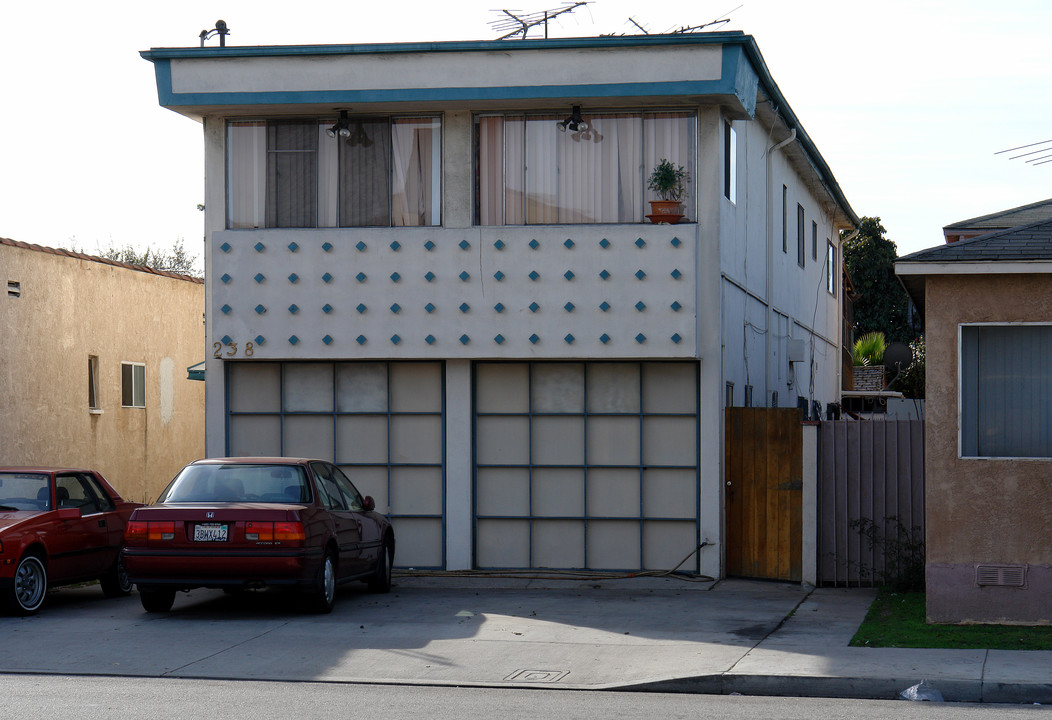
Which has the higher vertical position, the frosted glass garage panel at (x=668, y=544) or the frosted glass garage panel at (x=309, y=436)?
the frosted glass garage panel at (x=309, y=436)

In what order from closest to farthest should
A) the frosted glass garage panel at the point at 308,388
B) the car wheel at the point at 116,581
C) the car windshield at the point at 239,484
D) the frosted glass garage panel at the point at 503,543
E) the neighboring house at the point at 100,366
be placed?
the car windshield at the point at 239,484 → the car wheel at the point at 116,581 → the frosted glass garage panel at the point at 503,543 → the frosted glass garage panel at the point at 308,388 → the neighboring house at the point at 100,366

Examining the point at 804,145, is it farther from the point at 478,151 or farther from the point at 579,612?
the point at 579,612

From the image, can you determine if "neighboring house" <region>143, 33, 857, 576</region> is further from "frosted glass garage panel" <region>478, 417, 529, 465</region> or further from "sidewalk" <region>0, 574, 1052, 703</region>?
"sidewalk" <region>0, 574, 1052, 703</region>

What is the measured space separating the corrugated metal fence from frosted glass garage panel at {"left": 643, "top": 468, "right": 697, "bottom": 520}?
67.1 inches

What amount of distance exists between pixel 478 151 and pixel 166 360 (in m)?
10.1

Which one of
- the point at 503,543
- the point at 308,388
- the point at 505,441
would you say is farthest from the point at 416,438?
the point at 503,543

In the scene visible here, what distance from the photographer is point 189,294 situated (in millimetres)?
25203

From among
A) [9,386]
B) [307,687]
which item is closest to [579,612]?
[307,687]

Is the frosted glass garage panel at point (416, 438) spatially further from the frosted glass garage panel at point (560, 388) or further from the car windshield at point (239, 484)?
the car windshield at point (239, 484)

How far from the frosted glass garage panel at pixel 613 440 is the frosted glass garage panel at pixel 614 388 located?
14 cm

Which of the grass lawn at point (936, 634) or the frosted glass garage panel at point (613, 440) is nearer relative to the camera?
the grass lawn at point (936, 634)

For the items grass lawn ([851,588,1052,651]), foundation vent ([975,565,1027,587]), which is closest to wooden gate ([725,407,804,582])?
grass lawn ([851,588,1052,651])

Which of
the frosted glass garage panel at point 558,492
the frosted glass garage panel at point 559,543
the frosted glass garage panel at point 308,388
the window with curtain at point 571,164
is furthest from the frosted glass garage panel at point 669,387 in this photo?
the frosted glass garage panel at point 308,388

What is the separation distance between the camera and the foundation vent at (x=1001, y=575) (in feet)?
38.2
